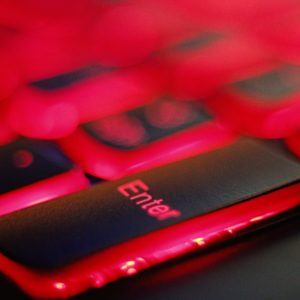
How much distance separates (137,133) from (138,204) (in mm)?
121

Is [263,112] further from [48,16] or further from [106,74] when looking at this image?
[48,16]

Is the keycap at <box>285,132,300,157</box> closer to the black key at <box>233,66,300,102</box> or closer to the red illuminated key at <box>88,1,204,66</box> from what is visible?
the black key at <box>233,66,300,102</box>

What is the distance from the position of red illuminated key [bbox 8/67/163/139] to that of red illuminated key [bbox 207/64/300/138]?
2.9 inches

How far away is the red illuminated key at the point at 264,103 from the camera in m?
0.52

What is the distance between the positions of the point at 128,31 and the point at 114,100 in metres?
0.16

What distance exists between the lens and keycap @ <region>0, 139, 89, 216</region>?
0.43 meters

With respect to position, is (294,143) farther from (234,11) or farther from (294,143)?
(234,11)

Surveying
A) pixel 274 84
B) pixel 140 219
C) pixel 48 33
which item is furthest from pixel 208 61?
pixel 140 219

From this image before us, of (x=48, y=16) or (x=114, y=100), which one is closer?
(x=114, y=100)

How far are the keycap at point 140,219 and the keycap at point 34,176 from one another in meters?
0.02

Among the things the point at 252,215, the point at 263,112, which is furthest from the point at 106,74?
the point at 252,215

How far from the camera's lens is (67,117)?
561mm

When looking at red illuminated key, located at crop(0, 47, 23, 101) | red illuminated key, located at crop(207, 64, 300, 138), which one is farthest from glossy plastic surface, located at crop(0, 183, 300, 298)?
red illuminated key, located at crop(0, 47, 23, 101)

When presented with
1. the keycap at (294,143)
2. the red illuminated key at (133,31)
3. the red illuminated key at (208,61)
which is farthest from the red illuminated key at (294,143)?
the red illuminated key at (133,31)
